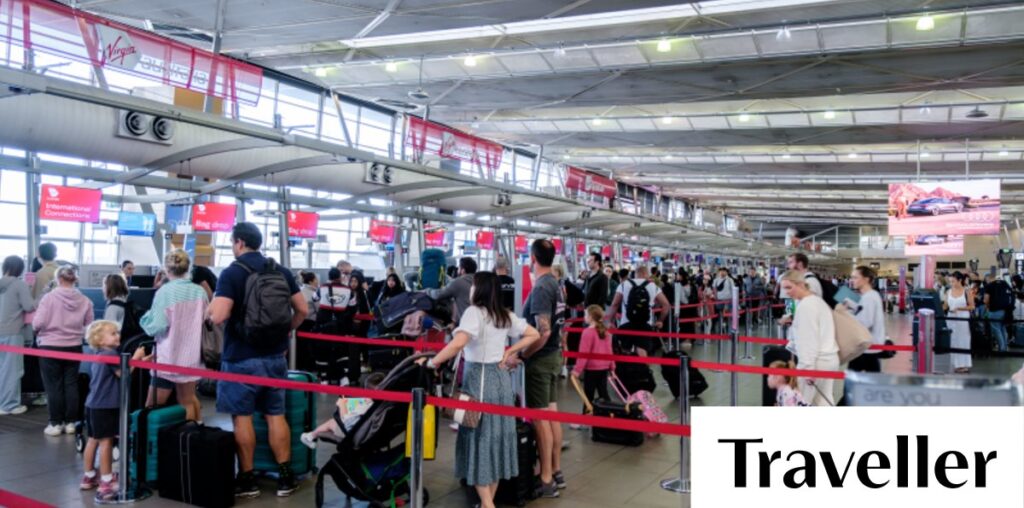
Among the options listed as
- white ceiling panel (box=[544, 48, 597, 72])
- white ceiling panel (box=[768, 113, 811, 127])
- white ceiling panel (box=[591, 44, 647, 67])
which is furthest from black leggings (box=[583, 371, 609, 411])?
white ceiling panel (box=[768, 113, 811, 127])

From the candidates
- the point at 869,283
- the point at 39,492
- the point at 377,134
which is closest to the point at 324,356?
the point at 39,492

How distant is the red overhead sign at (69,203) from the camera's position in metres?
11.0

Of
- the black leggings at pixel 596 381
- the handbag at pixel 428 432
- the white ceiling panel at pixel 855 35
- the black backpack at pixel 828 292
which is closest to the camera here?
the handbag at pixel 428 432

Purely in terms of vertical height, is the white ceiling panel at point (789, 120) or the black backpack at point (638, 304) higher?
the white ceiling panel at point (789, 120)

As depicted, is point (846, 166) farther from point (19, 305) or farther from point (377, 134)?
point (19, 305)

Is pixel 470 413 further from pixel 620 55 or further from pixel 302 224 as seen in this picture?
pixel 302 224

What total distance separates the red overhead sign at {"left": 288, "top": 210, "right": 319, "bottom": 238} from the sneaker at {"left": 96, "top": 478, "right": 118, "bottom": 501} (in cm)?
1116

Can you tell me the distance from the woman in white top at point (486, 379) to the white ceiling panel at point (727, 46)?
8.15 meters

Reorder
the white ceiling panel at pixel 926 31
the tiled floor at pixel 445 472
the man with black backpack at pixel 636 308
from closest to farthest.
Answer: the tiled floor at pixel 445 472 < the man with black backpack at pixel 636 308 < the white ceiling panel at pixel 926 31

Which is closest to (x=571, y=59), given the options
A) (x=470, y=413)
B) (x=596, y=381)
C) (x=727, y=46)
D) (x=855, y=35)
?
(x=727, y=46)

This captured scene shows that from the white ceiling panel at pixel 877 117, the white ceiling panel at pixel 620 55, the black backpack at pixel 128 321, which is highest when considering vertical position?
the white ceiling panel at pixel 620 55

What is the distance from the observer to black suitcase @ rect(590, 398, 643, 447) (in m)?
6.19

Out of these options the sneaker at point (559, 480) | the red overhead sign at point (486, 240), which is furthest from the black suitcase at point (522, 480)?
the red overhead sign at point (486, 240)

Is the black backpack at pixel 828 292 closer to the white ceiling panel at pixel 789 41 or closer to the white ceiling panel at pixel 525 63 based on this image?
the white ceiling panel at pixel 789 41
